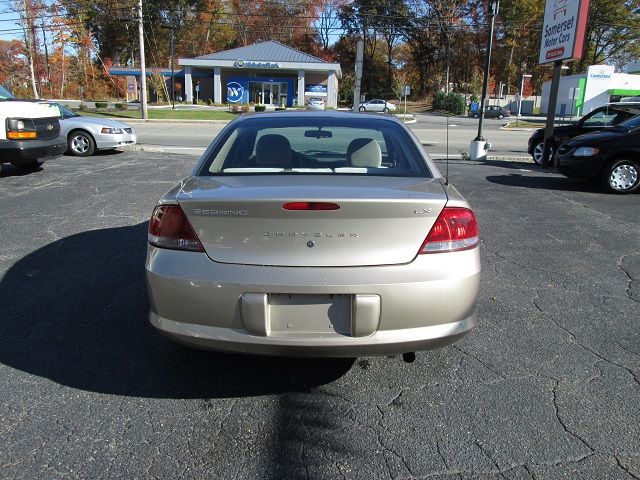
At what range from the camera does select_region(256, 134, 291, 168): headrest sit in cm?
343

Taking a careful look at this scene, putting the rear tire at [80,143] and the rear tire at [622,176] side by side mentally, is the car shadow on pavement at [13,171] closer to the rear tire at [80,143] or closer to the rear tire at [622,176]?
the rear tire at [80,143]

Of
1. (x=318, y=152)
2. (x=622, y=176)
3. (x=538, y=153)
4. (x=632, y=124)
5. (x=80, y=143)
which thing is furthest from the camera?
(x=538, y=153)

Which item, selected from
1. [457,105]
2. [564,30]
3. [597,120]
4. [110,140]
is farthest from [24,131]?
[457,105]

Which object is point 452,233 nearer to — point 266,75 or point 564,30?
point 564,30

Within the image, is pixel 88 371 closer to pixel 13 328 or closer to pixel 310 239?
Result: pixel 13 328

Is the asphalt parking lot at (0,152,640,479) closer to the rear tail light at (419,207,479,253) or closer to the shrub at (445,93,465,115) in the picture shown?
the rear tail light at (419,207,479,253)

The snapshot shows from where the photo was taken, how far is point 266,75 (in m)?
54.2

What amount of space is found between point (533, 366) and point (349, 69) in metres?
85.2

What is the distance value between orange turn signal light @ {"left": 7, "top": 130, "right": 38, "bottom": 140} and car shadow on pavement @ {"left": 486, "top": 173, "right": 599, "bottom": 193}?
8487mm

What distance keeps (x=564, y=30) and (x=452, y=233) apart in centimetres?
1231

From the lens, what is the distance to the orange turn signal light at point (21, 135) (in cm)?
860

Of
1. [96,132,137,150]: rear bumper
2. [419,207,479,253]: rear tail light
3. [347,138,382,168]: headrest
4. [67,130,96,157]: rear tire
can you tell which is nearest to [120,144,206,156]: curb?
[96,132,137,150]: rear bumper

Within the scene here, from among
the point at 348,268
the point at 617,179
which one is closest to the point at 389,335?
the point at 348,268

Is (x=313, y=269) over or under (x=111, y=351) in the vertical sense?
over
